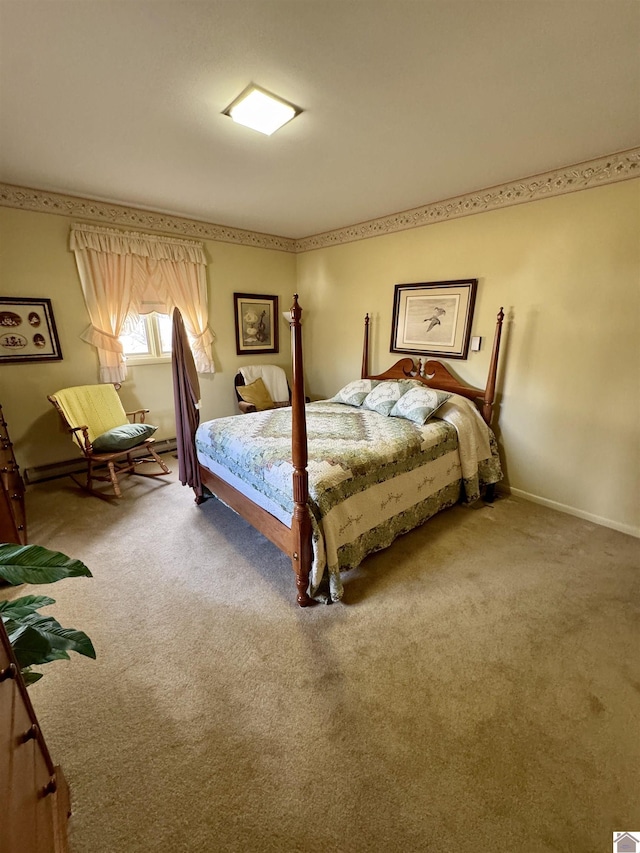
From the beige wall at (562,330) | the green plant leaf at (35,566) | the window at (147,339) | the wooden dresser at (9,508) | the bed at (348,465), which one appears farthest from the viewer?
the window at (147,339)

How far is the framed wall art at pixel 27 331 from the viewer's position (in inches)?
119

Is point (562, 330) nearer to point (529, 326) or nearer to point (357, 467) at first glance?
point (529, 326)

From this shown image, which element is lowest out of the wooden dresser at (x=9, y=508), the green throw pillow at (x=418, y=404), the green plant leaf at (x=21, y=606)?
the wooden dresser at (x=9, y=508)

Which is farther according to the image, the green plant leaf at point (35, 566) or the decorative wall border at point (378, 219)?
the decorative wall border at point (378, 219)

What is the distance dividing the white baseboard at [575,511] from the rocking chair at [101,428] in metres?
3.46

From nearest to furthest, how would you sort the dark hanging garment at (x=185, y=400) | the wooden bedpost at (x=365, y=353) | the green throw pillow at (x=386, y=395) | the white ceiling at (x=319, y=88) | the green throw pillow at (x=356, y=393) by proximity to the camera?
the white ceiling at (x=319, y=88)
the dark hanging garment at (x=185, y=400)
the green throw pillow at (x=386, y=395)
the green throw pillow at (x=356, y=393)
the wooden bedpost at (x=365, y=353)

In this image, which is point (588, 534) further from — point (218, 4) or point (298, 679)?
point (218, 4)

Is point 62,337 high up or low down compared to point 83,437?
up

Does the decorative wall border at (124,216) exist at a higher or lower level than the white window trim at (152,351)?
higher

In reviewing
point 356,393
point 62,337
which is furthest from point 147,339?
point 356,393

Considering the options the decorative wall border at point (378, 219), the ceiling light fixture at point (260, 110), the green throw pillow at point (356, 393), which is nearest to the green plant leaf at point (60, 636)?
the ceiling light fixture at point (260, 110)

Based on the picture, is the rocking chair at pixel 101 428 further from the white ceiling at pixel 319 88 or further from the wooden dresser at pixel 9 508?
the white ceiling at pixel 319 88

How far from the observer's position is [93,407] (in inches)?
134

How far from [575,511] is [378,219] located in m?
3.43
